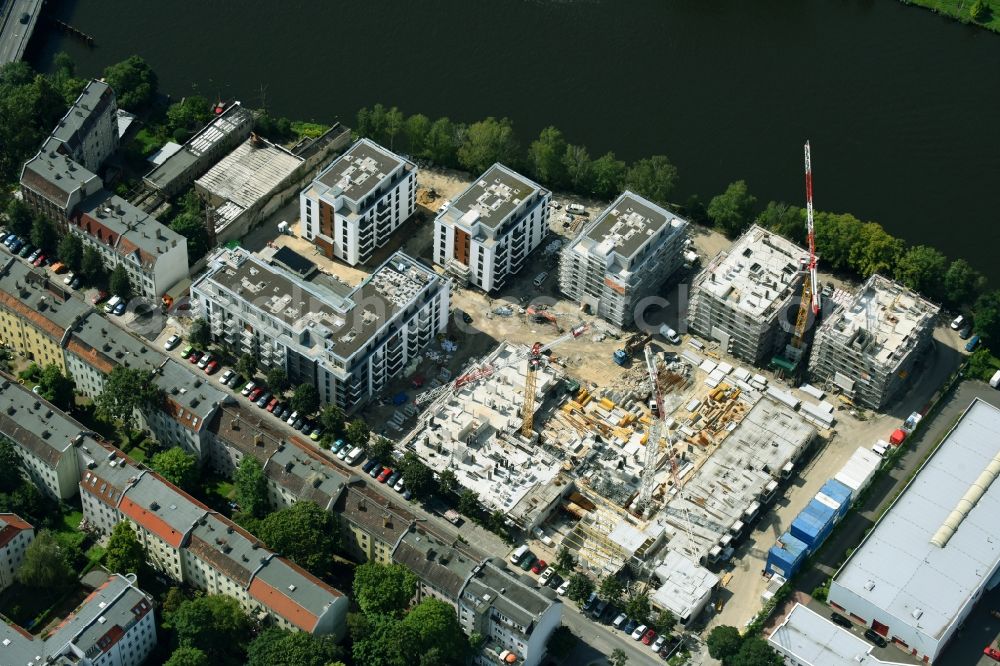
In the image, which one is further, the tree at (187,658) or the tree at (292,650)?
the tree at (187,658)

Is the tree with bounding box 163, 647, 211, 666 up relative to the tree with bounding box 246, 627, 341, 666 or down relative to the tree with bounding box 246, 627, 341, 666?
down

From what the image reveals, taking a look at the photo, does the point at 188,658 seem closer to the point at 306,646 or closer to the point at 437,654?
the point at 306,646

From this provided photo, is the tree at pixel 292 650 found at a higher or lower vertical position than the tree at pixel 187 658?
higher

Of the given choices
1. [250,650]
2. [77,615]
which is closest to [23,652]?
[77,615]

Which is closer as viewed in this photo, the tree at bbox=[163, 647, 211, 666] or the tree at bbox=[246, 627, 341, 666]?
the tree at bbox=[246, 627, 341, 666]
